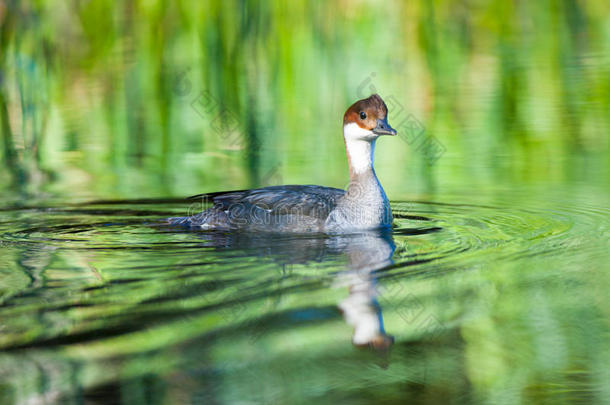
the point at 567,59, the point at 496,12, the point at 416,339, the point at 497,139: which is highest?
the point at 496,12

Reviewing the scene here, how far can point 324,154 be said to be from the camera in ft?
34.4

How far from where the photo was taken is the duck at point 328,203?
7.06 metres

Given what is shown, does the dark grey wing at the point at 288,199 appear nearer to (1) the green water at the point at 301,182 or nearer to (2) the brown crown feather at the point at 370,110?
(1) the green water at the point at 301,182

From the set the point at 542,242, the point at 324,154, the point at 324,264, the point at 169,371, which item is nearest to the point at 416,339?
the point at 169,371

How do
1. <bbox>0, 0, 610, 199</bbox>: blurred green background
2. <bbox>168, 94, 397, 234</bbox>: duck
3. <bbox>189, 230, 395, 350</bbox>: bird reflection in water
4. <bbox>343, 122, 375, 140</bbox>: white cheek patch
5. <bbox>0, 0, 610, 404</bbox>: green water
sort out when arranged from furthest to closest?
<bbox>0, 0, 610, 199</bbox>: blurred green background
<bbox>343, 122, 375, 140</bbox>: white cheek patch
<bbox>168, 94, 397, 234</bbox>: duck
<bbox>189, 230, 395, 350</bbox>: bird reflection in water
<bbox>0, 0, 610, 404</bbox>: green water

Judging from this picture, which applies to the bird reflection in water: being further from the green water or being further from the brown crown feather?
the brown crown feather

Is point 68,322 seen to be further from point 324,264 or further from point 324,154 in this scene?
point 324,154

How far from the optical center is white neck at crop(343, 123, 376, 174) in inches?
292

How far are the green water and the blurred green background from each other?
0.14 ft

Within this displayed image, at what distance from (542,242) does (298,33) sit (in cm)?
639

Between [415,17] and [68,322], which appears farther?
[415,17]

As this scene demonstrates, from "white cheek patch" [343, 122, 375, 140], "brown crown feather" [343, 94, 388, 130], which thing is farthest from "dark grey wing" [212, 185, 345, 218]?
"brown crown feather" [343, 94, 388, 130]

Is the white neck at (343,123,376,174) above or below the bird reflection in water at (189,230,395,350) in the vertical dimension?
above

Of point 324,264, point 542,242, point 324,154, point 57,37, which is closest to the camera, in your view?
point 324,264
